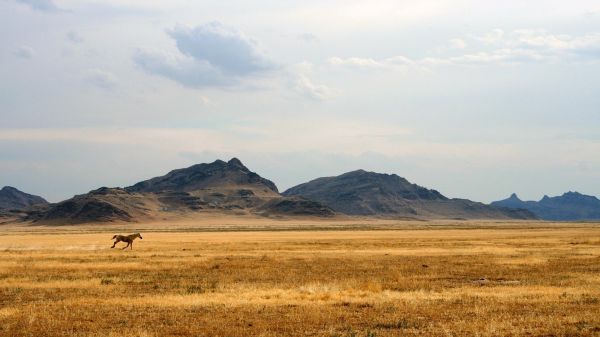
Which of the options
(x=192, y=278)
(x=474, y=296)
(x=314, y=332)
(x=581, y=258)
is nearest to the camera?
(x=314, y=332)

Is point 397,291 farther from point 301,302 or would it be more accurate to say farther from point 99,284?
point 99,284

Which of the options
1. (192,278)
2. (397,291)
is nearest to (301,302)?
(397,291)

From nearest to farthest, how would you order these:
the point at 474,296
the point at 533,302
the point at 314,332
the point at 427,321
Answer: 1. the point at 314,332
2. the point at 427,321
3. the point at 533,302
4. the point at 474,296

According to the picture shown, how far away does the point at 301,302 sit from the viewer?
23.8m

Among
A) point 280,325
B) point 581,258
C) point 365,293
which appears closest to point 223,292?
point 365,293

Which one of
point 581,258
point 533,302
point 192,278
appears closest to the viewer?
point 533,302

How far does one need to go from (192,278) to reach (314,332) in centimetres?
1570

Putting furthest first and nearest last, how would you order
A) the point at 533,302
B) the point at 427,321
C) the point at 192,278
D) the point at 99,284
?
the point at 192,278
the point at 99,284
the point at 533,302
the point at 427,321

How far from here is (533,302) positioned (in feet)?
76.8

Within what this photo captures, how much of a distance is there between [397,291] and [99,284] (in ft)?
41.4

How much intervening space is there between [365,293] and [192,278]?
990 centimetres

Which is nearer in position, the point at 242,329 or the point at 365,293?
the point at 242,329

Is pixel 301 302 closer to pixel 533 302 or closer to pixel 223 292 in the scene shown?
pixel 223 292

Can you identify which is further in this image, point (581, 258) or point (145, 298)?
point (581, 258)
